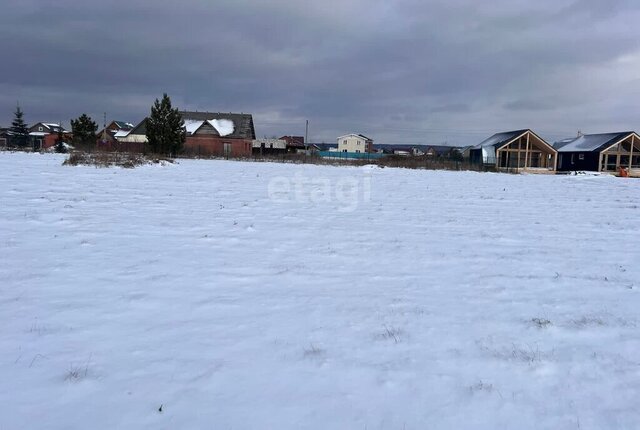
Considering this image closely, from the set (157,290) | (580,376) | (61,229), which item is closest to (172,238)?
(61,229)

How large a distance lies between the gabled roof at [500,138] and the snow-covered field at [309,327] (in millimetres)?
42577

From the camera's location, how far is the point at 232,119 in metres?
59.1

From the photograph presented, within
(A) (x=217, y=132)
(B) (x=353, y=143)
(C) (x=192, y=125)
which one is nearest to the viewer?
(A) (x=217, y=132)

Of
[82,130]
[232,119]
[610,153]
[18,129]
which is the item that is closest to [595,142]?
[610,153]

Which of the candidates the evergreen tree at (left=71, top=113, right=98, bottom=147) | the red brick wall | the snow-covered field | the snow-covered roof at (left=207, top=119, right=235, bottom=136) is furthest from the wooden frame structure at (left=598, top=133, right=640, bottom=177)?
the evergreen tree at (left=71, top=113, right=98, bottom=147)

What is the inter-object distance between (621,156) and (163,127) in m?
47.5

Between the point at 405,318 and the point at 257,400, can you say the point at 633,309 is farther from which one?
the point at 257,400

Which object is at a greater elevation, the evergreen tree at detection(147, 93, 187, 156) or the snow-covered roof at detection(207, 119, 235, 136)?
the snow-covered roof at detection(207, 119, 235, 136)

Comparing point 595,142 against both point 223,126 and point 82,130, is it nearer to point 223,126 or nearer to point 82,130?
point 223,126

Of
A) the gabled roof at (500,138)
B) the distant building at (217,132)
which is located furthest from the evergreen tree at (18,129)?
the gabled roof at (500,138)

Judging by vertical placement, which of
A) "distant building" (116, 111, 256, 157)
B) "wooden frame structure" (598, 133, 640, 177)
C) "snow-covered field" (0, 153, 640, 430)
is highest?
"distant building" (116, 111, 256, 157)

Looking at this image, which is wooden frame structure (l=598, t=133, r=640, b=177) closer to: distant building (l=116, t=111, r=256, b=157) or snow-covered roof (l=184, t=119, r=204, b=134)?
distant building (l=116, t=111, r=256, b=157)

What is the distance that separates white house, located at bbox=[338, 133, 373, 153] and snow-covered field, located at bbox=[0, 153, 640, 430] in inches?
3132

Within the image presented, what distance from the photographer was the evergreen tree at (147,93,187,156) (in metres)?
36.5
